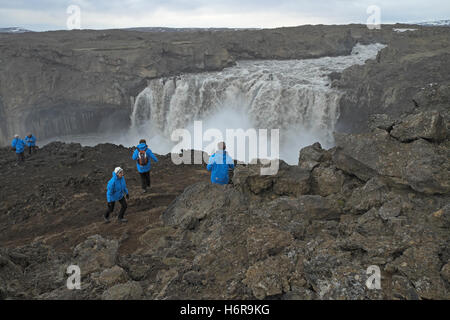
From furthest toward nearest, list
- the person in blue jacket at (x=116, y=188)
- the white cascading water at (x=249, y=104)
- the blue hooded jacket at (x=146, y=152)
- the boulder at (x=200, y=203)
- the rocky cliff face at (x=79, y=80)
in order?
1. the rocky cliff face at (x=79, y=80)
2. the white cascading water at (x=249, y=104)
3. the blue hooded jacket at (x=146, y=152)
4. the person in blue jacket at (x=116, y=188)
5. the boulder at (x=200, y=203)

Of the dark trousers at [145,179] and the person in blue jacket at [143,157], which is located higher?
the person in blue jacket at [143,157]

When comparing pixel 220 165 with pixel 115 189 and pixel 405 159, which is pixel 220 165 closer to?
pixel 115 189

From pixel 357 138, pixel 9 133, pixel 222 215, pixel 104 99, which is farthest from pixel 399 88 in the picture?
pixel 9 133

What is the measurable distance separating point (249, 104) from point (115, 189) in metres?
17.0

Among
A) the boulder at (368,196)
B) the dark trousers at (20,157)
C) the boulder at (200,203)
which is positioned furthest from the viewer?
Answer: the dark trousers at (20,157)

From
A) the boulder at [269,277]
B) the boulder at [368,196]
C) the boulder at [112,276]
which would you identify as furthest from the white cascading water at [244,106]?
the boulder at [269,277]

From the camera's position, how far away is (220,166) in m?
6.41

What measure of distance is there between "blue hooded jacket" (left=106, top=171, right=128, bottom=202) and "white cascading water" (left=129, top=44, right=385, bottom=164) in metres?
13.6

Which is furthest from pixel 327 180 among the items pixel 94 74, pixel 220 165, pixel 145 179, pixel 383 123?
pixel 94 74

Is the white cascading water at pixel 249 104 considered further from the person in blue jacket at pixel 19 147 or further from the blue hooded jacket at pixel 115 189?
the blue hooded jacket at pixel 115 189

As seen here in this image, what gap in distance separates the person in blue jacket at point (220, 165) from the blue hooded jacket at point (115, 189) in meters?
1.80

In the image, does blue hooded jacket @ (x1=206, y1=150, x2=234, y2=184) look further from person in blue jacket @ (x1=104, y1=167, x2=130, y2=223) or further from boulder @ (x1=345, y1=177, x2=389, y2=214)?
boulder @ (x1=345, y1=177, x2=389, y2=214)

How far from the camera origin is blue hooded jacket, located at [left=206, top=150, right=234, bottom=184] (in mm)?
6371

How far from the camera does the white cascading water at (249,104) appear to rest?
809 inches
